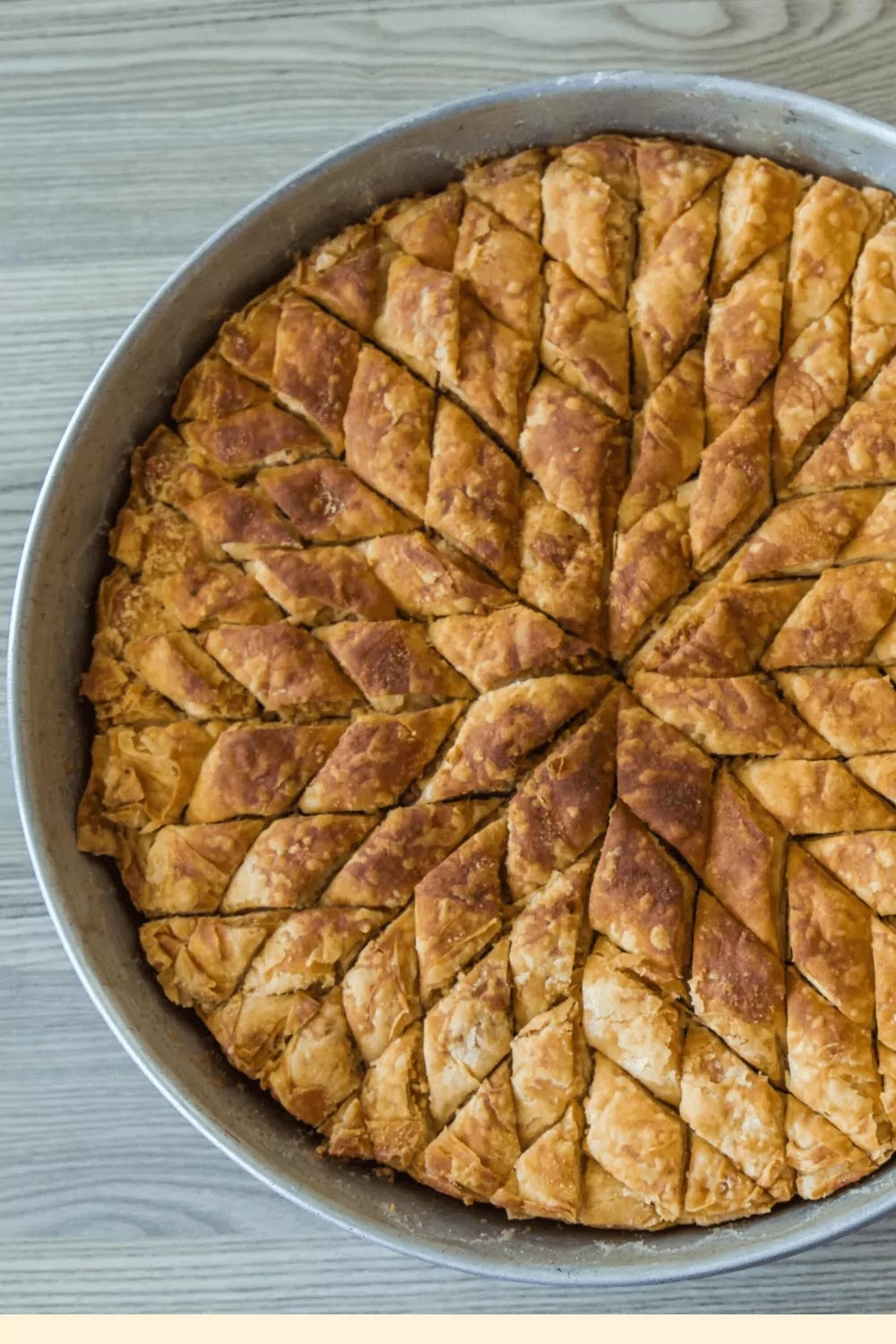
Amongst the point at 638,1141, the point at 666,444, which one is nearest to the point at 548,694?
the point at 666,444

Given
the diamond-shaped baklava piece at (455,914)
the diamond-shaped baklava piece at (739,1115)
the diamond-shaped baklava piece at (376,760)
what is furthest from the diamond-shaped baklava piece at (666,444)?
the diamond-shaped baklava piece at (739,1115)

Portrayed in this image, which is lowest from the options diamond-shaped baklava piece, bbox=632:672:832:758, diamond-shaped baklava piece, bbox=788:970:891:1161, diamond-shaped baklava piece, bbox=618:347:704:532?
diamond-shaped baklava piece, bbox=788:970:891:1161

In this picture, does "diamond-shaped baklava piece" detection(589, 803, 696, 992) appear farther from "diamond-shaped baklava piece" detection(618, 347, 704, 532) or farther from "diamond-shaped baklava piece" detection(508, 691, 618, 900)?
"diamond-shaped baklava piece" detection(618, 347, 704, 532)

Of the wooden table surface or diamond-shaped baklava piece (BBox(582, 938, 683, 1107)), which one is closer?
diamond-shaped baklava piece (BBox(582, 938, 683, 1107))

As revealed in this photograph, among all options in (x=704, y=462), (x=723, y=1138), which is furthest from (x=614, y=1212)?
(x=704, y=462)

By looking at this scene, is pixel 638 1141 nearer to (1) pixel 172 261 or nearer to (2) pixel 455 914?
(2) pixel 455 914

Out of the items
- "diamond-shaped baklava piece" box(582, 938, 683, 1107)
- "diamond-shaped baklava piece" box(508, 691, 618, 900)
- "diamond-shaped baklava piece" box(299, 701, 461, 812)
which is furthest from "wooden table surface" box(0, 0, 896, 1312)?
"diamond-shaped baklava piece" box(508, 691, 618, 900)
